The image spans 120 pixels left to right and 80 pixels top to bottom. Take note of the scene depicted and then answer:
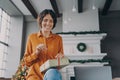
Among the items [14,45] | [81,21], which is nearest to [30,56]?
[81,21]

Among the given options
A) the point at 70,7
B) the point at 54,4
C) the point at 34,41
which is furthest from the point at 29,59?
the point at 70,7

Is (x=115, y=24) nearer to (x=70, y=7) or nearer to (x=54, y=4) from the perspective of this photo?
(x=70, y=7)

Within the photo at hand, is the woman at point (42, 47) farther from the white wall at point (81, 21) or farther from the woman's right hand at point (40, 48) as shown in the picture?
the white wall at point (81, 21)

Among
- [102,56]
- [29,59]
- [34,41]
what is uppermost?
[102,56]

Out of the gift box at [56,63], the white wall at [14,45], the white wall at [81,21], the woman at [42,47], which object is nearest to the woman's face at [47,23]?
the woman at [42,47]

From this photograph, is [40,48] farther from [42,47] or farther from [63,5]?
[63,5]

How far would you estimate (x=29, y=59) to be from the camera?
1.26 meters

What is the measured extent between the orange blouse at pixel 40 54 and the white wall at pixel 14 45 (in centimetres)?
696

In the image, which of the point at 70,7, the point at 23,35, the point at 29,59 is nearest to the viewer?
the point at 29,59

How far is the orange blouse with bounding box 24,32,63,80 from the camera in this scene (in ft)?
4.08

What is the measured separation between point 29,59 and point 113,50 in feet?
23.3

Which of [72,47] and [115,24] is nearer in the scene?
[72,47]

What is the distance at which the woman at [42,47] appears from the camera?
1.24 meters

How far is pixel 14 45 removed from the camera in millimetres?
→ 8281
